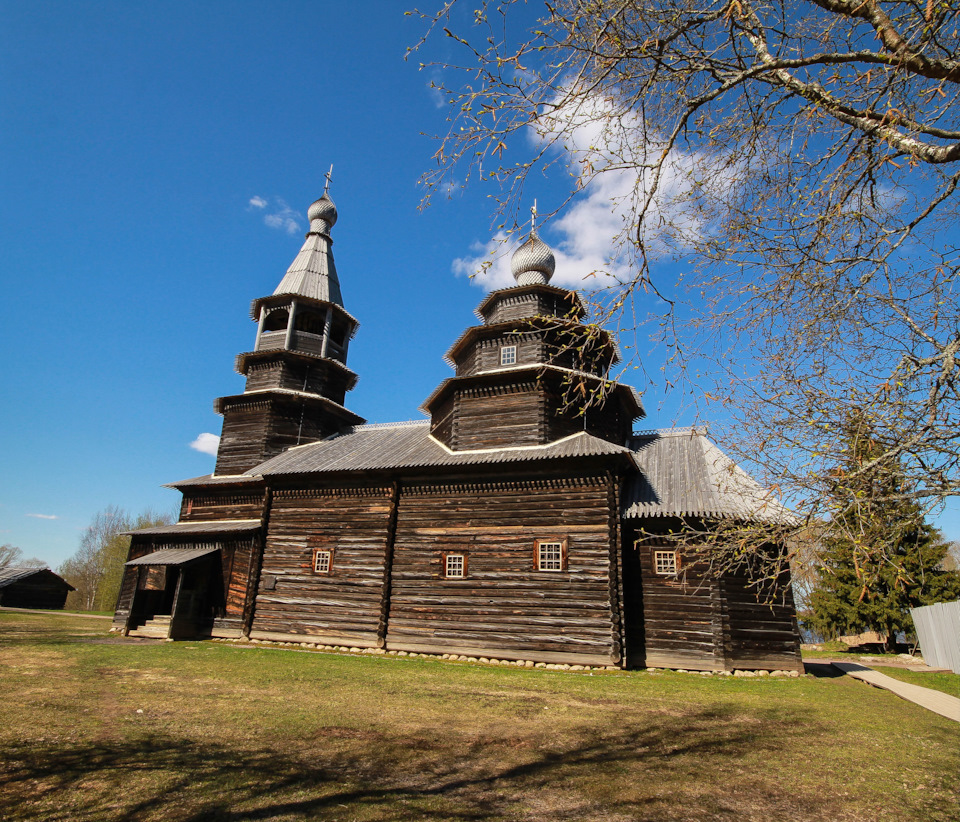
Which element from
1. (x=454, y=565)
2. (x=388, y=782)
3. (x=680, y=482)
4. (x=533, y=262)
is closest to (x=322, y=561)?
(x=454, y=565)

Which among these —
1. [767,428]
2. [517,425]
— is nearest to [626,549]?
[517,425]

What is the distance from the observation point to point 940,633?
20672mm

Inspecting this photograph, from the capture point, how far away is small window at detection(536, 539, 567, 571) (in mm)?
16062

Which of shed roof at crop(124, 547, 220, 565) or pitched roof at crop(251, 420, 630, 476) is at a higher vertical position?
pitched roof at crop(251, 420, 630, 476)

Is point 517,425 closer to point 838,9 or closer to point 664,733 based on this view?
point 664,733

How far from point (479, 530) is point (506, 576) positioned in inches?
62.8

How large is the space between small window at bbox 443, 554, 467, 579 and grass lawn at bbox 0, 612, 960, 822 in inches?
200

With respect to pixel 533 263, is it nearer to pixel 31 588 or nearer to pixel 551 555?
pixel 551 555

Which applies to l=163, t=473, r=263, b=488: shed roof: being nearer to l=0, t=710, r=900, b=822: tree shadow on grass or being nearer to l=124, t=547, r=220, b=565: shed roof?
l=124, t=547, r=220, b=565: shed roof

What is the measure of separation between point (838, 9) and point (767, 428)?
3.62 m

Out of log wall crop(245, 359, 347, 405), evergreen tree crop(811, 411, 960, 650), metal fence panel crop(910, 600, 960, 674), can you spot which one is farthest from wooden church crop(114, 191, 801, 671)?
metal fence panel crop(910, 600, 960, 674)

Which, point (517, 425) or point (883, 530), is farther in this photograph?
point (517, 425)

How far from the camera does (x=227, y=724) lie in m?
7.48

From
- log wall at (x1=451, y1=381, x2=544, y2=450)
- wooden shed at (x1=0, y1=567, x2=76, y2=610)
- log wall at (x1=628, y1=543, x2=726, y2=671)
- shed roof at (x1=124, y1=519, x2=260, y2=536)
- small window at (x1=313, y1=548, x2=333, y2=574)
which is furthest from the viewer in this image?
wooden shed at (x1=0, y1=567, x2=76, y2=610)
